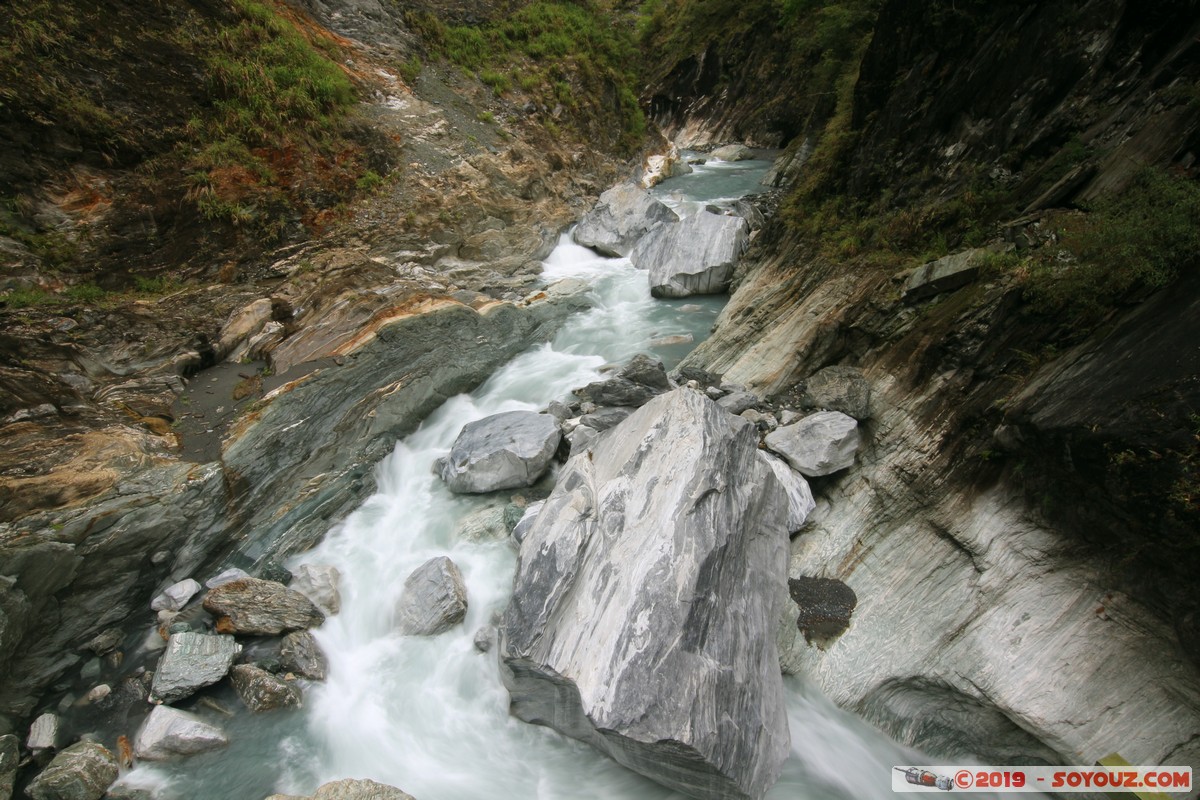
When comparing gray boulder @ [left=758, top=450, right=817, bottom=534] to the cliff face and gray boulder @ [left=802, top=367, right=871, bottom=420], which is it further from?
gray boulder @ [left=802, top=367, right=871, bottom=420]

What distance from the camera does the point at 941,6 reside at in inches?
329

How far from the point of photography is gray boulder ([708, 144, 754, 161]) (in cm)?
2697

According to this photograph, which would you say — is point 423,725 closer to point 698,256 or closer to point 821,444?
point 821,444

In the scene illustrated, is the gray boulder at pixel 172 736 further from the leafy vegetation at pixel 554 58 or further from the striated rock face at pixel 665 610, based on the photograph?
the leafy vegetation at pixel 554 58

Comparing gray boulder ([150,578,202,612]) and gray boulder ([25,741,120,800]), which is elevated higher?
gray boulder ([150,578,202,612])

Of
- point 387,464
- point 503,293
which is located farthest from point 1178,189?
point 503,293

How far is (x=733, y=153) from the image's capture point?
27.4m

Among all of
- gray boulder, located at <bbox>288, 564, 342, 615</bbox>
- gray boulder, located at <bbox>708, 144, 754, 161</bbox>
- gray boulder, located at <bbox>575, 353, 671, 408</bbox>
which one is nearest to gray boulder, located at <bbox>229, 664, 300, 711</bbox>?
gray boulder, located at <bbox>288, 564, 342, 615</bbox>

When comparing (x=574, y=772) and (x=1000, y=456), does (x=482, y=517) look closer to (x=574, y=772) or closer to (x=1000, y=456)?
(x=574, y=772)

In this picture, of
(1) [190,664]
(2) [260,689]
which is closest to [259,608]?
(1) [190,664]

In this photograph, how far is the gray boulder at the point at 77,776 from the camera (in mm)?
4676

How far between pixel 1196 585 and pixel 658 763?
4600mm

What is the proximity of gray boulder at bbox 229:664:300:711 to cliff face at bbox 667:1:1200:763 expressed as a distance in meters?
6.08

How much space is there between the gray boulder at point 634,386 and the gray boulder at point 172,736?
692 cm
